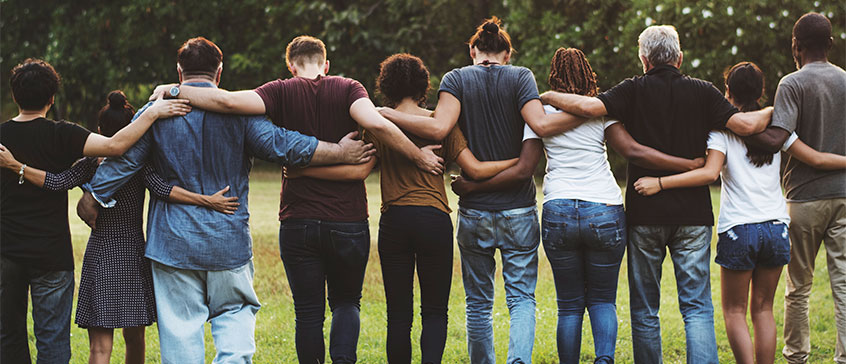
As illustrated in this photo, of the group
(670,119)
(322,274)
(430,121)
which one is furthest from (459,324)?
(670,119)

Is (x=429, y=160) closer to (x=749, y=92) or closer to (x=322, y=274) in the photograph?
(x=322, y=274)

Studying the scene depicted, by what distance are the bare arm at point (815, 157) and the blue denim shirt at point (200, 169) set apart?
275cm

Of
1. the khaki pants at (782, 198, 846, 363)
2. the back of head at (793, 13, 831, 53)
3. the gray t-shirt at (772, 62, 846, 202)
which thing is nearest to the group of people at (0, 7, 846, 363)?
the gray t-shirt at (772, 62, 846, 202)

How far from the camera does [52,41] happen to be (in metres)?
25.9

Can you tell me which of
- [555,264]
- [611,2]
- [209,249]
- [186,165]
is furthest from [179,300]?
[611,2]

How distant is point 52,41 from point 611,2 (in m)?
17.4

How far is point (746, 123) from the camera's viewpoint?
4.34 m

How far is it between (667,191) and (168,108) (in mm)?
2613

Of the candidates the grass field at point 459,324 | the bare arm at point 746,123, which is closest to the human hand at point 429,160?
the bare arm at point 746,123

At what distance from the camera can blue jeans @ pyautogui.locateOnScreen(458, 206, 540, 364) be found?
4.38m

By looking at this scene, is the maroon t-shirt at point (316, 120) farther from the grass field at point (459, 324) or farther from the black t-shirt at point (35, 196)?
the grass field at point (459, 324)

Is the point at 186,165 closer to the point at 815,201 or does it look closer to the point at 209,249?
the point at 209,249

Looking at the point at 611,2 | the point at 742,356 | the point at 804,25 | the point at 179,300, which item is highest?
the point at 611,2

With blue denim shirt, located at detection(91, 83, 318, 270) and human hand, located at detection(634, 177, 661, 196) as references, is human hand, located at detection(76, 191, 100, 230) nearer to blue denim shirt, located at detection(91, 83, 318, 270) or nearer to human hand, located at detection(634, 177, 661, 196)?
blue denim shirt, located at detection(91, 83, 318, 270)
